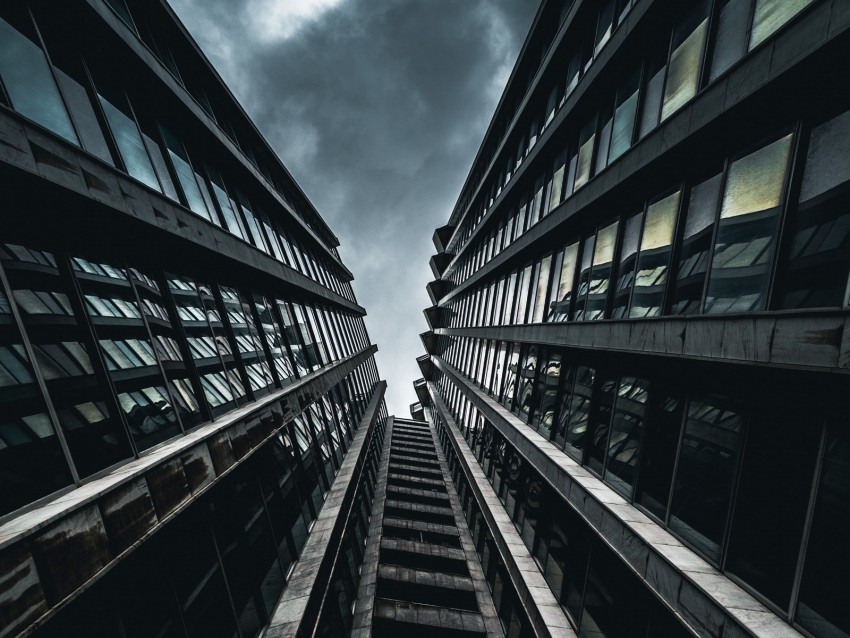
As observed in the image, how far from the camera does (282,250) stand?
20.4m

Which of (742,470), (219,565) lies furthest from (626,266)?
(219,565)

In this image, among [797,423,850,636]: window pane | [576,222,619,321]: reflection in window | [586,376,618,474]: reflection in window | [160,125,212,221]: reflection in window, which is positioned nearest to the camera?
[797,423,850,636]: window pane

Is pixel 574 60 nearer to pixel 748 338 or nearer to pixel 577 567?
pixel 748 338

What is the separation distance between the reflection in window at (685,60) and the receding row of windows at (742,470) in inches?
268

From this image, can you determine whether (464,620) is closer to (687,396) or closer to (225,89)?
(687,396)

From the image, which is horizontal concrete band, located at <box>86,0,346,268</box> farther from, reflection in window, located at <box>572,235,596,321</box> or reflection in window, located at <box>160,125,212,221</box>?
reflection in window, located at <box>572,235,596,321</box>

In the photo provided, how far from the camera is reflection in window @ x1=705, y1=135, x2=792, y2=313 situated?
632 cm

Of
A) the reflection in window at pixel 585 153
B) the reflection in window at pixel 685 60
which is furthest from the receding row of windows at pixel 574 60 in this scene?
the reflection in window at pixel 685 60

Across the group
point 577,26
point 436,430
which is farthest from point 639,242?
point 436,430

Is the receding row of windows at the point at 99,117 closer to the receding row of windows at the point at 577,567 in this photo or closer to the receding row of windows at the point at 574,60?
the receding row of windows at the point at 574,60

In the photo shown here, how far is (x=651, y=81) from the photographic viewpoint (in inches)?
392

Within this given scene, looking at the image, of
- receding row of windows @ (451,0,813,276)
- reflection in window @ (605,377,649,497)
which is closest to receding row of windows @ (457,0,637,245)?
receding row of windows @ (451,0,813,276)

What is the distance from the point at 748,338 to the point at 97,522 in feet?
36.7

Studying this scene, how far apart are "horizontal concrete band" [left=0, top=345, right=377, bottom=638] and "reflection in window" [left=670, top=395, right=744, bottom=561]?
10633mm
